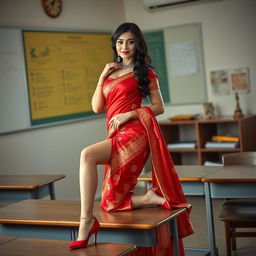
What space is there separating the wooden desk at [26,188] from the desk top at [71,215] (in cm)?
66

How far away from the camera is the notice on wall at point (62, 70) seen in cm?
573

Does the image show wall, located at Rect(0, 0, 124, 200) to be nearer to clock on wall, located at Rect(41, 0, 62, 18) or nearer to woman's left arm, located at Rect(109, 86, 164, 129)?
clock on wall, located at Rect(41, 0, 62, 18)

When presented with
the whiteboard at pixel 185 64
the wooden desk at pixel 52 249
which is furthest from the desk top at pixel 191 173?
the whiteboard at pixel 185 64

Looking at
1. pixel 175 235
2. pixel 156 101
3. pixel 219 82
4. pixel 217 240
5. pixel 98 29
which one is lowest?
pixel 217 240

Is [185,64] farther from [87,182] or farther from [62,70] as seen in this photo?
[87,182]

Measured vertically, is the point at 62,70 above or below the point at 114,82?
above

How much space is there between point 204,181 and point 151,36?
11.6 feet

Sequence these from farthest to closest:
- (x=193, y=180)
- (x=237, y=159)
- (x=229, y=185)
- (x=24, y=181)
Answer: (x=237, y=159) < (x=24, y=181) < (x=193, y=180) < (x=229, y=185)

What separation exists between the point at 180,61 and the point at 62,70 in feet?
5.10

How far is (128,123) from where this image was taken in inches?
117

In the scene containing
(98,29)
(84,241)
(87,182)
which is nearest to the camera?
(84,241)

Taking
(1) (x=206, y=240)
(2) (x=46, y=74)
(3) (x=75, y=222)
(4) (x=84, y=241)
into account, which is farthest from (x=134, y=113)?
(2) (x=46, y=74)

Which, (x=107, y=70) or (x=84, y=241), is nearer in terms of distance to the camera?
(x=84, y=241)

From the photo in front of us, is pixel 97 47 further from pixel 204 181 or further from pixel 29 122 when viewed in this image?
pixel 204 181
